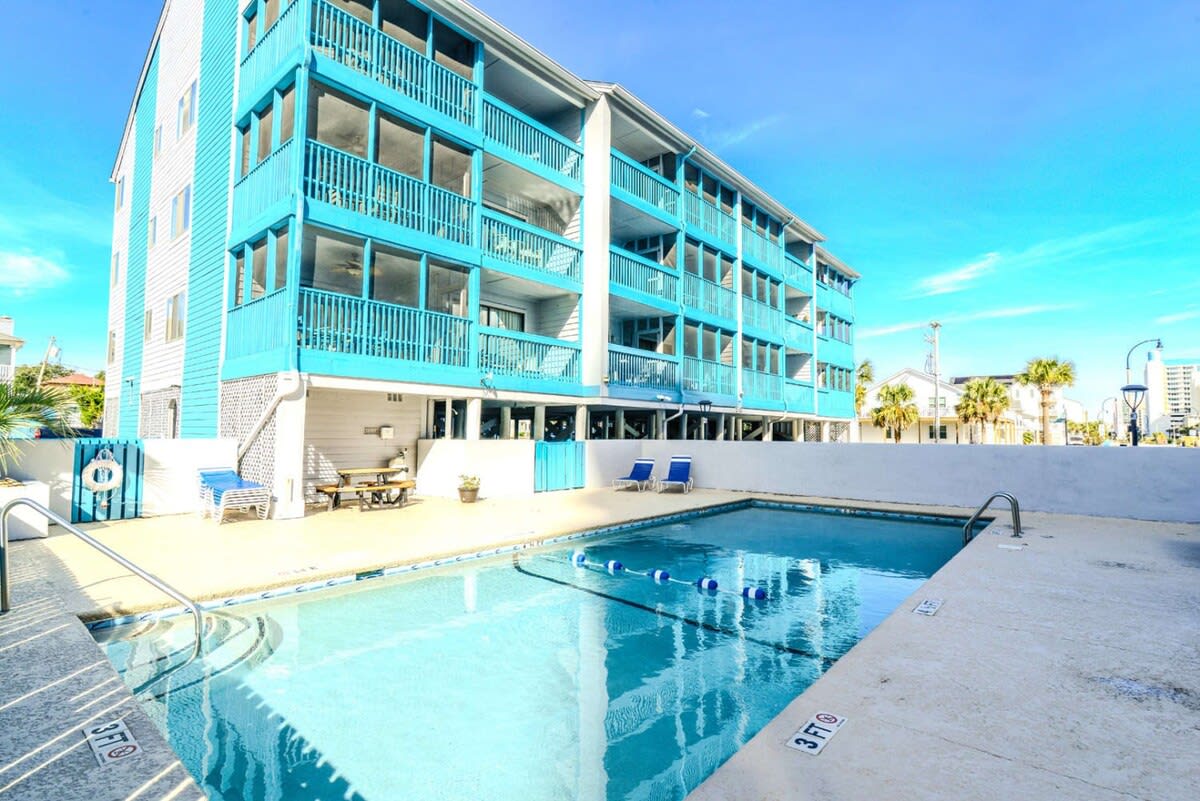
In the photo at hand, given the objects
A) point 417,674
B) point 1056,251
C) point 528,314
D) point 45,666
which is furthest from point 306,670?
point 1056,251

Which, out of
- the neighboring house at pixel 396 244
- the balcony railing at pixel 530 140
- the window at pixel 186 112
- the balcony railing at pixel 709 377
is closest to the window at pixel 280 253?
the neighboring house at pixel 396 244

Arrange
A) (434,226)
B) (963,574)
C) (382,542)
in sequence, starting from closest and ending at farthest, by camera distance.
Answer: (963,574), (382,542), (434,226)

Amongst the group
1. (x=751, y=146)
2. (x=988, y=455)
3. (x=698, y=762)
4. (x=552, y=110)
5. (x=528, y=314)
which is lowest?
(x=698, y=762)

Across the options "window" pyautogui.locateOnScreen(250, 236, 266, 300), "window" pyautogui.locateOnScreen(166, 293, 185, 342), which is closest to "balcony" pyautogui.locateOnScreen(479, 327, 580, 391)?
"window" pyautogui.locateOnScreen(250, 236, 266, 300)

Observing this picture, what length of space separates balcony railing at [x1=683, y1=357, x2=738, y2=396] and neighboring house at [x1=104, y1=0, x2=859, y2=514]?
127mm

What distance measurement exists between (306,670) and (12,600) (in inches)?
120

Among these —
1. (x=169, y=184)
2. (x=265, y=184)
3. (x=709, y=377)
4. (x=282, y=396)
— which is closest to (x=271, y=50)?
(x=265, y=184)

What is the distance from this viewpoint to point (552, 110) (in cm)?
1853

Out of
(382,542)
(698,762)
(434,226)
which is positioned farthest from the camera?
(434,226)

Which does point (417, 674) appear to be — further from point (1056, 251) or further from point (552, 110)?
point (1056, 251)

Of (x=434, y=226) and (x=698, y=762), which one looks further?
(x=434, y=226)

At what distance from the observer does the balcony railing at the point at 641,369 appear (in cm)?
1778

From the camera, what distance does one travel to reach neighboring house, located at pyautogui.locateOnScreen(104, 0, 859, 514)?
11445mm

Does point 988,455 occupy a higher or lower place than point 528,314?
lower
